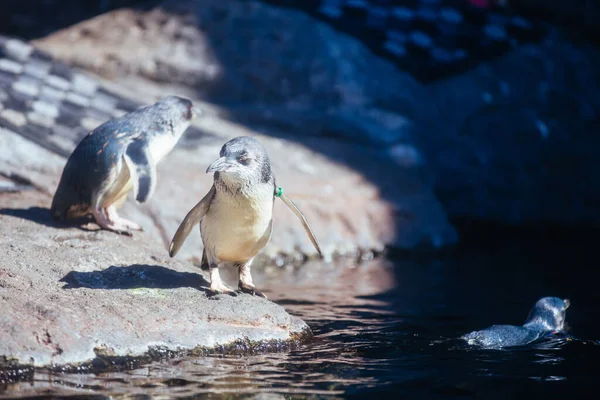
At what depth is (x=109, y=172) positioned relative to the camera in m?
4.43

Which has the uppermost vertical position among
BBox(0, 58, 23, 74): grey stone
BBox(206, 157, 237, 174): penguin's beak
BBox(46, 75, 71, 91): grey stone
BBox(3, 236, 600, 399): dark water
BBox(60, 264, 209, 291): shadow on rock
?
BBox(0, 58, 23, 74): grey stone

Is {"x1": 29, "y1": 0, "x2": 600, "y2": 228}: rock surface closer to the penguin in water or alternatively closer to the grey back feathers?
the grey back feathers

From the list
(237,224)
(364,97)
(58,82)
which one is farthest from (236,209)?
(364,97)

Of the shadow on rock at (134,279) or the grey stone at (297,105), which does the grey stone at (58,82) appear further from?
the shadow on rock at (134,279)

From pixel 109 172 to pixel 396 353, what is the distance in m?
1.94

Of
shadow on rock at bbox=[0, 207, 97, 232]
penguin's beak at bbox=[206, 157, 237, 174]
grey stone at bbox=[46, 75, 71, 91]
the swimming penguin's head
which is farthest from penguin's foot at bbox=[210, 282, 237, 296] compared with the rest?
grey stone at bbox=[46, 75, 71, 91]

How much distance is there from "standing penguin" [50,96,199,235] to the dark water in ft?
3.45

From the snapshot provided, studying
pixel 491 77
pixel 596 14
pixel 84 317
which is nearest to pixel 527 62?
pixel 491 77

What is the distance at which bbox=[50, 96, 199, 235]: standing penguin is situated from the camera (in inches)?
174

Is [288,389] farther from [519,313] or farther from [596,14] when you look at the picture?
[596,14]

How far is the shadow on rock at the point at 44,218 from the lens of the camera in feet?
14.6

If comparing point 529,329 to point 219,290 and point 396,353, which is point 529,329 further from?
point 219,290

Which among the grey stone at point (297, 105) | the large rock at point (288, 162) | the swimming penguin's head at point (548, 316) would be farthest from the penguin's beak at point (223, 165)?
the grey stone at point (297, 105)

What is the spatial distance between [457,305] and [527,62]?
5.22 m
